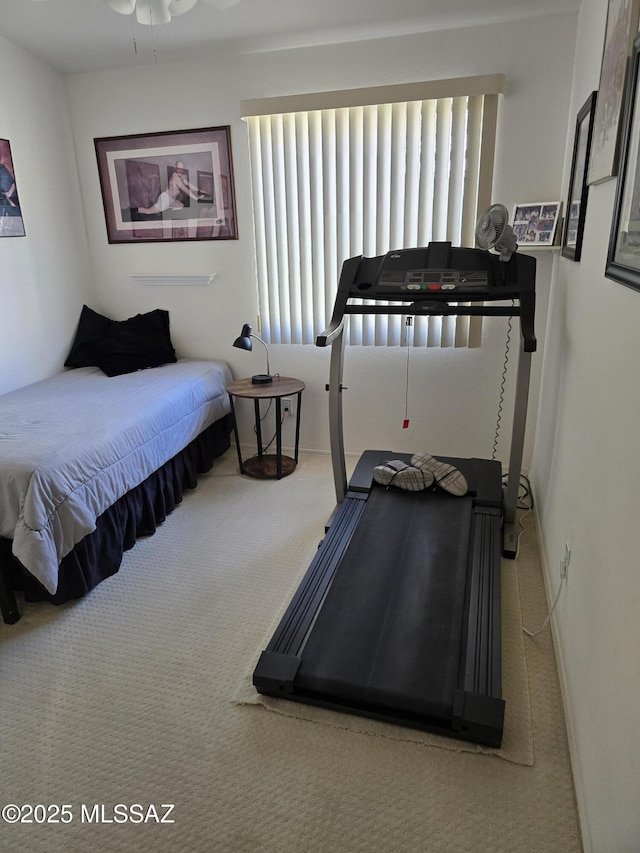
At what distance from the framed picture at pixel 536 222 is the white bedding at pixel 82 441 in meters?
1.98

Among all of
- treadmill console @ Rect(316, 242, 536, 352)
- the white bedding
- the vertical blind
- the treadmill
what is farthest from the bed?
treadmill console @ Rect(316, 242, 536, 352)

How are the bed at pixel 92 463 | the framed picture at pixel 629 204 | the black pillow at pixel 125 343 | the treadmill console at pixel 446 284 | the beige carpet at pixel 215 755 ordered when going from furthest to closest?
the black pillow at pixel 125 343, the treadmill console at pixel 446 284, the bed at pixel 92 463, the beige carpet at pixel 215 755, the framed picture at pixel 629 204

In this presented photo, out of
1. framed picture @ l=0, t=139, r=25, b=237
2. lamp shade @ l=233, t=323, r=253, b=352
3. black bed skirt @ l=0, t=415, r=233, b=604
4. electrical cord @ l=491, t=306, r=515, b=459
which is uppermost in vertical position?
framed picture @ l=0, t=139, r=25, b=237

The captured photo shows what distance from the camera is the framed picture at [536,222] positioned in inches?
111

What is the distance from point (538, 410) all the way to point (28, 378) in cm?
307

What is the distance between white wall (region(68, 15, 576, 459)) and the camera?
2.82 meters

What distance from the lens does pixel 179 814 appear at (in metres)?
1.46

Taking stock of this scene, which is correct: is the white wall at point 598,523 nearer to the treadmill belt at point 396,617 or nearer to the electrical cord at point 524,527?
the electrical cord at point 524,527

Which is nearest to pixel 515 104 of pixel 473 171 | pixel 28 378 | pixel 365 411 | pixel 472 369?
pixel 473 171

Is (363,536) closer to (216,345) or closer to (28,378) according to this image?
(216,345)

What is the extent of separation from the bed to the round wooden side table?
198 millimetres

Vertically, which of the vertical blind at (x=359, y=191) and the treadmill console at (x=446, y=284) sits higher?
the vertical blind at (x=359, y=191)

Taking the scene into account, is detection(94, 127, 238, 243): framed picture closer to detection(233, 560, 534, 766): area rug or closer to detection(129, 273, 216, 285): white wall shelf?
detection(129, 273, 216, 285): white wall shelf

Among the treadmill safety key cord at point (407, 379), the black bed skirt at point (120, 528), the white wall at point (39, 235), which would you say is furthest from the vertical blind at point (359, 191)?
the white wall at point (39, 235)
